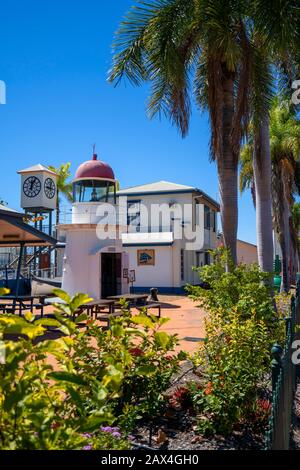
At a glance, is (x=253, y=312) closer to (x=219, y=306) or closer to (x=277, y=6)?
(x=219, y=306)

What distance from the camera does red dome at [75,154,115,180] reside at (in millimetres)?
17125

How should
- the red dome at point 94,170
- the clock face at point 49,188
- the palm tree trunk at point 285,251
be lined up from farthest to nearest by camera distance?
1. the clock face at point 49,188
2. the palm tree trunk at point 285,251
3. the red dome at point 94,170

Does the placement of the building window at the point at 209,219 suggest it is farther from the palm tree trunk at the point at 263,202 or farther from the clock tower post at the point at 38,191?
the palm tree trunk at the point at 263,202

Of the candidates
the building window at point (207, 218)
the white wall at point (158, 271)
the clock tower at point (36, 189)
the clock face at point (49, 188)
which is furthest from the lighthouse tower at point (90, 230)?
the clock face at point (49, 188)

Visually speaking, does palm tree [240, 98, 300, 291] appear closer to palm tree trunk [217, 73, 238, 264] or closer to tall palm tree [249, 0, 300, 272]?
tall palm tree [249, 0, 300, 272]

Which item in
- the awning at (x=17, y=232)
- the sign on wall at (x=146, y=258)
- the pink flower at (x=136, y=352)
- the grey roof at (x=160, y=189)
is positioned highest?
the grey roof at (x=160, y=189)

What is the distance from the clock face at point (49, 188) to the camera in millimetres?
34219

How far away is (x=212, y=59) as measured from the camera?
9.91 m

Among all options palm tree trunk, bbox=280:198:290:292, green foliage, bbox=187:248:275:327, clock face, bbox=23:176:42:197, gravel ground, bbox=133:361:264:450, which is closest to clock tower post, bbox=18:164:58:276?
clock face, bbox=23:176:42:197

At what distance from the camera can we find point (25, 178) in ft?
113

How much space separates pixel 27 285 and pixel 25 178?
66.2 ft

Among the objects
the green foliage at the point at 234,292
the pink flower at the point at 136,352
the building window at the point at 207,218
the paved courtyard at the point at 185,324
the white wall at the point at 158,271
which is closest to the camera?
the pink flower at the point at 136,352
